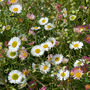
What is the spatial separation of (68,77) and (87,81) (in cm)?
11

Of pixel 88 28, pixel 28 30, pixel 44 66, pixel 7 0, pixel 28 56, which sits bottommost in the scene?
pixel 44 66

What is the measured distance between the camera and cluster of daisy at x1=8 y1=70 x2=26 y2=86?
4.25 feet

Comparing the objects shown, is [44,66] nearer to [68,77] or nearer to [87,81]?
[68,77]

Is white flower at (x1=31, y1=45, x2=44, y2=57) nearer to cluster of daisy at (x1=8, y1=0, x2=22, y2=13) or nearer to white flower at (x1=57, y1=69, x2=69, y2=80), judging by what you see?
white flower at (x1=57, y1=69, x2=69, y2=80)

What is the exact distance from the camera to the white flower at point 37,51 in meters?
1.48

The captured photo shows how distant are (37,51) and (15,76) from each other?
25 centimetres

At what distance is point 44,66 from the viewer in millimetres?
1389

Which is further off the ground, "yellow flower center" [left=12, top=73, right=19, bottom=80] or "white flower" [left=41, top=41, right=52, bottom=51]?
"white flower" [left=41, top=41, right=52, bottom=51]

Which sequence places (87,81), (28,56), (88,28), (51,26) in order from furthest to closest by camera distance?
(51,26)
(88,28)
(28,56)
(87,81)

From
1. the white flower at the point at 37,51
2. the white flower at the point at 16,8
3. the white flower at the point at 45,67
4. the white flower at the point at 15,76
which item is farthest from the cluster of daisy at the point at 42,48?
the white flower at the point at 16,8

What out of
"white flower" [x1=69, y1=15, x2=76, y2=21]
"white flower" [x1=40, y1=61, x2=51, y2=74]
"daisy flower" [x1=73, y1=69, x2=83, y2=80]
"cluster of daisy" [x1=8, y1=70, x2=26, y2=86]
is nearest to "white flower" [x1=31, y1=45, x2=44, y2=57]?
"white flower" [x1=40, y1=61, x2=51, y2=74]

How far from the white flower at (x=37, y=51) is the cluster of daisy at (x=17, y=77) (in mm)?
203

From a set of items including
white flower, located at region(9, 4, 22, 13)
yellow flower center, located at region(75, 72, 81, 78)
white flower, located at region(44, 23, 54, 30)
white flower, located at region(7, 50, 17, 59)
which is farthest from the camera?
white flower, located at region(9, 4, 22, 13)

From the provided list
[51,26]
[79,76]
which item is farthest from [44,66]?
[51,26]
